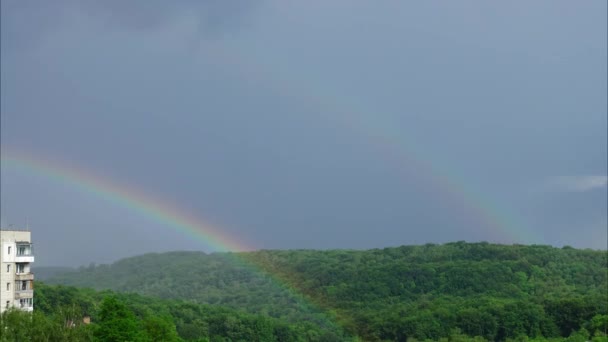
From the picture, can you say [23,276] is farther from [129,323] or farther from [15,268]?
[129,323]

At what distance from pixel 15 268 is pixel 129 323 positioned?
1543 centimetres

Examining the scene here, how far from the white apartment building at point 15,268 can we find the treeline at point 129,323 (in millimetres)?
2874

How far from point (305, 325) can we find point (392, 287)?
127 feet

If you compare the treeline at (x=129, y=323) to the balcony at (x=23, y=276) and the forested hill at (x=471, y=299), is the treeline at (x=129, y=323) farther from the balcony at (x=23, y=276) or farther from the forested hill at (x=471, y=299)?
the forested hill at (x=471, y=299)

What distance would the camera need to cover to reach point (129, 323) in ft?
199

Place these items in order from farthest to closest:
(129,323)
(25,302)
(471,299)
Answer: (471,299) < (25,302) < (129,323)

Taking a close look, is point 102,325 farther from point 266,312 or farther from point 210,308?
point 266,312

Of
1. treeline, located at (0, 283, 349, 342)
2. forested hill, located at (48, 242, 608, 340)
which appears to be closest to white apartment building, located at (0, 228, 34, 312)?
treeline, located at (0, 283, 349, 342)

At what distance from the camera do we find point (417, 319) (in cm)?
13750

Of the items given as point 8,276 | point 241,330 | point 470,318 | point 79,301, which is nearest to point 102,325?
point 8,276

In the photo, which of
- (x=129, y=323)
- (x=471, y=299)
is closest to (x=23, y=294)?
(x=129, y=323)

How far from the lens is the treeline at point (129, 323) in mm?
60500

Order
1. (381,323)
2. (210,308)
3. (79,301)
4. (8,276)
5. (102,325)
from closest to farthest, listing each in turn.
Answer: (102,325)
(8,276)
(79,301)
(381,323)
(210,308)

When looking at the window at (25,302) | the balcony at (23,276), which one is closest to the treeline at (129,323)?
the window at (25,302)
